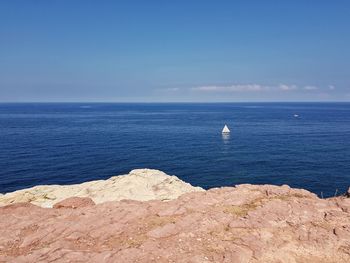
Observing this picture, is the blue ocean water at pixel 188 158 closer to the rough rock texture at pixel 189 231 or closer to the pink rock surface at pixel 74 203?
the pink rock surface at pixel 74 203

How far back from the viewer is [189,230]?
51.7 ft

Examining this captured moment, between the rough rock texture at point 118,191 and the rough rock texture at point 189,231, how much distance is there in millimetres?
9095

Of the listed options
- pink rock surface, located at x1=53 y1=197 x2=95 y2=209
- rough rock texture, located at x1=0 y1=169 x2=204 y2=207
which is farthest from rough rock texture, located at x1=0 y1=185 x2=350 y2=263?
rough rock texture, located at x1=0 y1=169 x2=204 y2=207

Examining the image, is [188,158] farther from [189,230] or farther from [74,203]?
[189,230]

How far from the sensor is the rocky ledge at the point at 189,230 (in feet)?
45.2

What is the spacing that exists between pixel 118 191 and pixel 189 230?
15.5m

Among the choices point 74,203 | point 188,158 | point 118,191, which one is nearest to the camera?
point 74,203

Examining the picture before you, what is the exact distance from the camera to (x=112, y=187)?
30688 millimetres

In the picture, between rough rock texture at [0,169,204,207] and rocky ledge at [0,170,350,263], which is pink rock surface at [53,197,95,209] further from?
rough rock texture at [0,169,204,207]

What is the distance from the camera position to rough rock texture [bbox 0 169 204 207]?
29422mm

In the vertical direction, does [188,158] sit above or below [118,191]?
below

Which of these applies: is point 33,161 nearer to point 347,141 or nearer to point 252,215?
point 252,215

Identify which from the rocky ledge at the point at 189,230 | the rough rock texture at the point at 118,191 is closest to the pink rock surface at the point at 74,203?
the rocky ledge at the point at 189,230

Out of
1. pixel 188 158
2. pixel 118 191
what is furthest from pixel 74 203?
pixel 188 158
